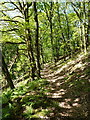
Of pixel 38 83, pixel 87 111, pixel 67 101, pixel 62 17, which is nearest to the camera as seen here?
pixel 87 111

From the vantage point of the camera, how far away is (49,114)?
4977 mm

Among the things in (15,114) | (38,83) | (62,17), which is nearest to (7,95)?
(15,114)

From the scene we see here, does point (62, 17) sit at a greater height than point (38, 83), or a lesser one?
greater

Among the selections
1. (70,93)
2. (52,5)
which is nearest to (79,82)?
(70,93)

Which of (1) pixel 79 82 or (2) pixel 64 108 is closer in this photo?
(2) pixel 64 108

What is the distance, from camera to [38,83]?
9242 mm

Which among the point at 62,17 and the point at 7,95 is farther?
the point at 62,17

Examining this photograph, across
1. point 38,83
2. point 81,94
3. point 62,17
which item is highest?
point 62,17

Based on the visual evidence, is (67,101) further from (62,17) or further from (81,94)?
(62,17)

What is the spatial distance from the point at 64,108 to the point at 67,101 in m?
0.67

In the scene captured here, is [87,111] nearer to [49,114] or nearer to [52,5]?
[49,114]

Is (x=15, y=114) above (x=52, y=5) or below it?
below

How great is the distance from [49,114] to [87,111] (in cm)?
166

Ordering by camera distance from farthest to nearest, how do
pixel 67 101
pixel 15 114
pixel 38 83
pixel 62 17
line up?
pixel 62 17, pixel 38 83, pixel 67 101, pixel 15 114
